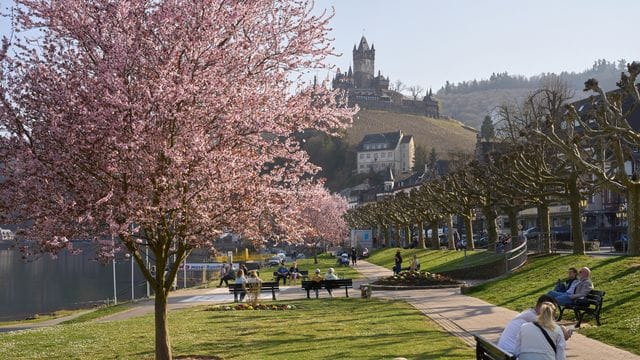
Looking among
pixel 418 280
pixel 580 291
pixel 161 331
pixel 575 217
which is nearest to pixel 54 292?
pixel 418 280

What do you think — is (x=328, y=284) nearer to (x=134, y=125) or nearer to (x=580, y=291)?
(x=580, y=291)

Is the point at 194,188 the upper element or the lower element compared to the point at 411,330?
upper

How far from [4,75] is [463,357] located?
10.3 m

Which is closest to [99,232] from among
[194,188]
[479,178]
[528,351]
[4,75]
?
[194,188]

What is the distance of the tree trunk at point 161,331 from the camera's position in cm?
1530

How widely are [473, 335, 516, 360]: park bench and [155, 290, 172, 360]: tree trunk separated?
21.1 feet

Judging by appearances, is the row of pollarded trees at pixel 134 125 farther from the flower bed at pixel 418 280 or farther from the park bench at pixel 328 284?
the flower bed at pixel 418 280

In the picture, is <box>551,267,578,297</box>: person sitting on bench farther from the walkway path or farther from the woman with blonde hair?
the woman with blonde hair

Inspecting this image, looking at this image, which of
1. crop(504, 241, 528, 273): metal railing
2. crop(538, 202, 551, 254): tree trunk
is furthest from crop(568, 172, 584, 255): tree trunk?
crop(538, 202, 551, 254): tree trunk

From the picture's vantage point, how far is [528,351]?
1068 cm

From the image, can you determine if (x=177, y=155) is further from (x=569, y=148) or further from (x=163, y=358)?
(x=569, y=148)

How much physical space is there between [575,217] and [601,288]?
39.7 feet

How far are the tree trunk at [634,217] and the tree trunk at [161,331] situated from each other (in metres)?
18.9

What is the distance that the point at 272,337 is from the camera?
19.7m
